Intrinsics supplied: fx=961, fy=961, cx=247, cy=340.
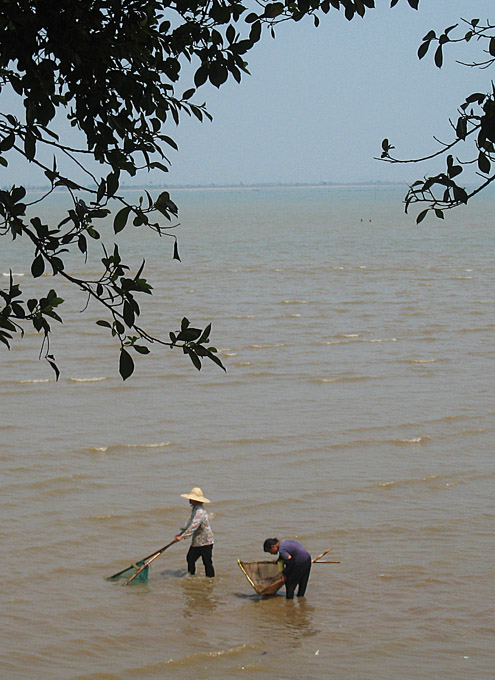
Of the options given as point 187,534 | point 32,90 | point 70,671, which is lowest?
point 70,671

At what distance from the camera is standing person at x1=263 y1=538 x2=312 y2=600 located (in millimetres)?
10289

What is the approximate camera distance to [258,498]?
13.7 meters

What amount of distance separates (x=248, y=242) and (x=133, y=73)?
65812 millimetres

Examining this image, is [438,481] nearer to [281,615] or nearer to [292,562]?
[292,562]

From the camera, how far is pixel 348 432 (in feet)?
55.4

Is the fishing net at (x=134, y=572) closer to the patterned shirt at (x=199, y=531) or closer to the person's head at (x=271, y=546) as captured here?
the patterned shirt at (x=199, y=531)

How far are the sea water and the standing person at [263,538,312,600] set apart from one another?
266 mm

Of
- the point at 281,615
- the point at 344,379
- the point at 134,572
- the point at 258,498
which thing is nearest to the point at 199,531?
the point at 134,572

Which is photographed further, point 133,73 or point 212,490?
point 212,490

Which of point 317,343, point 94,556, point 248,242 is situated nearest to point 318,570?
point 94,556

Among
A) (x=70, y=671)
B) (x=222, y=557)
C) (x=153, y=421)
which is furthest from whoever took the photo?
(x=153, y=421)

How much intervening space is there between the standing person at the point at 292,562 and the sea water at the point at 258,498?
0.27 m

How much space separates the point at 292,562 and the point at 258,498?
3.35 meters

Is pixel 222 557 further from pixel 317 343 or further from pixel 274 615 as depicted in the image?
pixel 317 343
